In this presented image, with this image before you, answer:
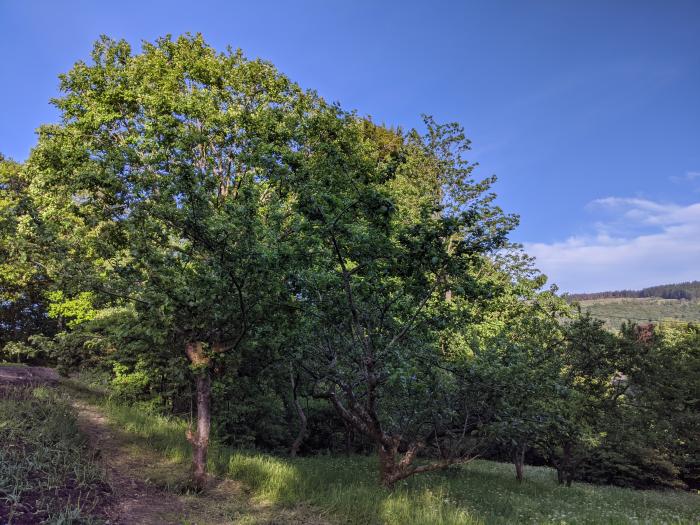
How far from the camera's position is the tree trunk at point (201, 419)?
26.4ft

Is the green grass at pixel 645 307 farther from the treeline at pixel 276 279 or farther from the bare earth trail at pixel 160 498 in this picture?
the bare earth trail at pixel 160 498

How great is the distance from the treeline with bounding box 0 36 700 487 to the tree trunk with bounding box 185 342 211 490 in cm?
5

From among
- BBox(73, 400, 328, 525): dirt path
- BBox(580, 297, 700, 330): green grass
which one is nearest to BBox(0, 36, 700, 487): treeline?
BBox(73, 400, 328, 525): dirt path

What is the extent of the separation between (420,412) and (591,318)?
419 inches

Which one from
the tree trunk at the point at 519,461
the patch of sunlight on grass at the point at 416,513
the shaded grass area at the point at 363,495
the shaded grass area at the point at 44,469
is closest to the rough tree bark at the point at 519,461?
the tree trunk at the point at 519,461

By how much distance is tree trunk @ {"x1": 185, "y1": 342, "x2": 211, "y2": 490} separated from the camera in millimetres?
8039

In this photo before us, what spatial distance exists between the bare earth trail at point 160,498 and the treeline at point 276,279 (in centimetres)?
73

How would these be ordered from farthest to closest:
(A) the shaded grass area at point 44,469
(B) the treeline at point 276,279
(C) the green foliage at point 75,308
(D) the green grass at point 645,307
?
(D) the green grass at point 645,307
(C) the green foliage at point 75,308
(B) the treeline at point 276,279
(A) the shaded grass area at point 44,469

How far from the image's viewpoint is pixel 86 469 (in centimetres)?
715

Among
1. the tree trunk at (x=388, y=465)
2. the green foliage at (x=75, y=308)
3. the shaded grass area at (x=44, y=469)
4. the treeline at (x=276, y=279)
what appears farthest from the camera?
the green foliage at (x=75, y=308)

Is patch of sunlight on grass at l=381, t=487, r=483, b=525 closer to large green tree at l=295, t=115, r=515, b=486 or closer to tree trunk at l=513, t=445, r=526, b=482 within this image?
large green tree at l=295, t=115, r=515, b=486

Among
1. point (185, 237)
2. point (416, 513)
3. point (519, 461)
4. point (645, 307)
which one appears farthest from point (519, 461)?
point (645, 307)

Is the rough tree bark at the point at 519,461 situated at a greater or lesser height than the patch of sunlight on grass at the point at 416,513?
lesser

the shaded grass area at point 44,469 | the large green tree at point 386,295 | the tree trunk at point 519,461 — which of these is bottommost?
the tree trunk at point 519,461
